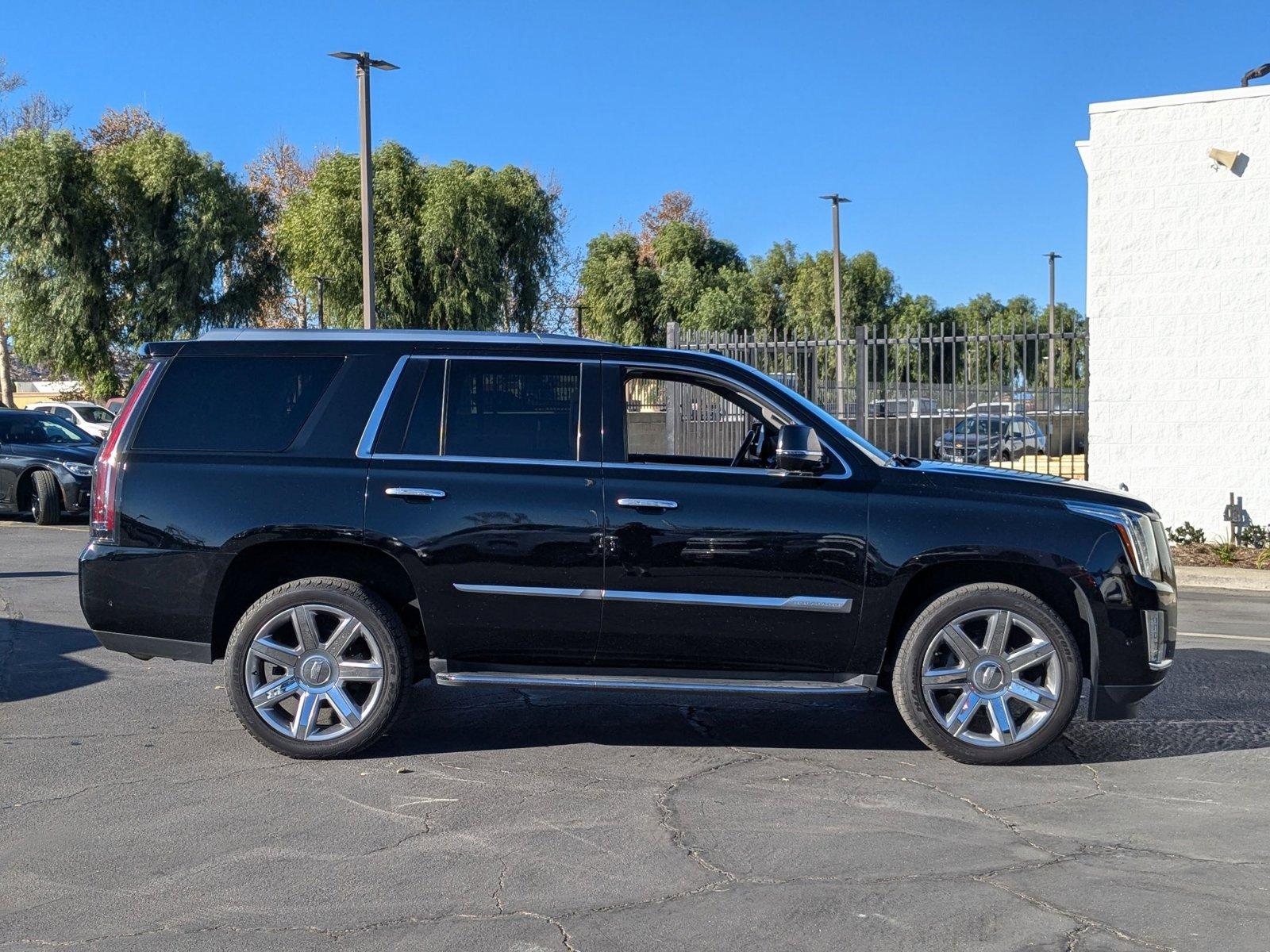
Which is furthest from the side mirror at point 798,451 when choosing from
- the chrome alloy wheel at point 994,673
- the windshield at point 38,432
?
the windshield at point 38,432

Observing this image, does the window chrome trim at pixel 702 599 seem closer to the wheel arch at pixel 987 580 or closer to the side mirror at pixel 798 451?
the wheel arch at pixel 987 580

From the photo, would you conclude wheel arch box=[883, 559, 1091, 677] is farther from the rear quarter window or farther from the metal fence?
the metal fence

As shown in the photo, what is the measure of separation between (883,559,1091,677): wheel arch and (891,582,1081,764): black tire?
0.36ft

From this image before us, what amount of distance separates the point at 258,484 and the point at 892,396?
14378mm

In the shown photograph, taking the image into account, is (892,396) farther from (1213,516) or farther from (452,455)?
(452,455)

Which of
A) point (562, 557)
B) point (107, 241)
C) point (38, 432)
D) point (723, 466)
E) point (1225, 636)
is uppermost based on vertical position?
point (107, 241)

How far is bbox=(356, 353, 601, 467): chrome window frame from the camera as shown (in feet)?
19.6

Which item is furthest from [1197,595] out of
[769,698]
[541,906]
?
[541,906]

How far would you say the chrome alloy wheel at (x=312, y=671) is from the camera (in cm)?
589

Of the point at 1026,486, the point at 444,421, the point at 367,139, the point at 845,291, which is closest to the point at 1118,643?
the point at 1026,486

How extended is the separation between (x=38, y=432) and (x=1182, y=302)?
1508cm

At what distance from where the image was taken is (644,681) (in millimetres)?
5883

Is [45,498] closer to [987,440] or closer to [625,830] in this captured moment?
[987,440]

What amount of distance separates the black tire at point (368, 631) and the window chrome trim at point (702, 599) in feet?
1.89
